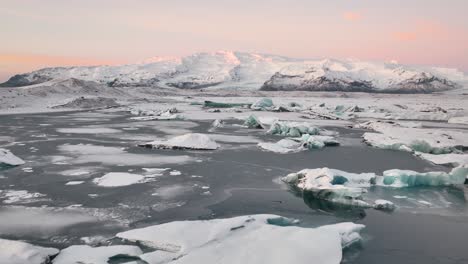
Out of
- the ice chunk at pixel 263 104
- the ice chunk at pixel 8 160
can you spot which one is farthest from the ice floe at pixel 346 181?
the ice chunk at pixel 263 104

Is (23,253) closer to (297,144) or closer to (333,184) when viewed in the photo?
(333,184)

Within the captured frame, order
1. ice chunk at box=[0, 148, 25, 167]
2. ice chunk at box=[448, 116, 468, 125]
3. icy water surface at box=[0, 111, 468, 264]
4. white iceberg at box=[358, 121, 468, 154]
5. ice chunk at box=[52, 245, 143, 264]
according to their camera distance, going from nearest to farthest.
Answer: ice chunk at box=[52, 245, 143, 264] < icy water surface at box=[0, 111, 468, 264] < ice chunk at box=[0, 148, 25, 167] < white iceberg at box=[358, 121, 468, 154] < ice chunk at box=[448, 116, 468, 125]

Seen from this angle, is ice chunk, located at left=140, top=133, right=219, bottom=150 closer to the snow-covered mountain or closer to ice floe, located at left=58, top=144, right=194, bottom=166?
ice floe, located at left=58, top=144, right=194, bottom=166

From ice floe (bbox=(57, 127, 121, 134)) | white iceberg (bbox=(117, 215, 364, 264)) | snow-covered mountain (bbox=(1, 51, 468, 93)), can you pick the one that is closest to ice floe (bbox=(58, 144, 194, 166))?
ice floe (bbox=(57, 127, 121, 134))

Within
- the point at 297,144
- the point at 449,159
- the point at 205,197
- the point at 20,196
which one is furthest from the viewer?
the point at 297,144

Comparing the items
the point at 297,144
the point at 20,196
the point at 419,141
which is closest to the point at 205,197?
the point at 20,196

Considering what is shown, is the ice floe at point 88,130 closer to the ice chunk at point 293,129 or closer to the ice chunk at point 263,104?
the ice chunk at point 293,129
